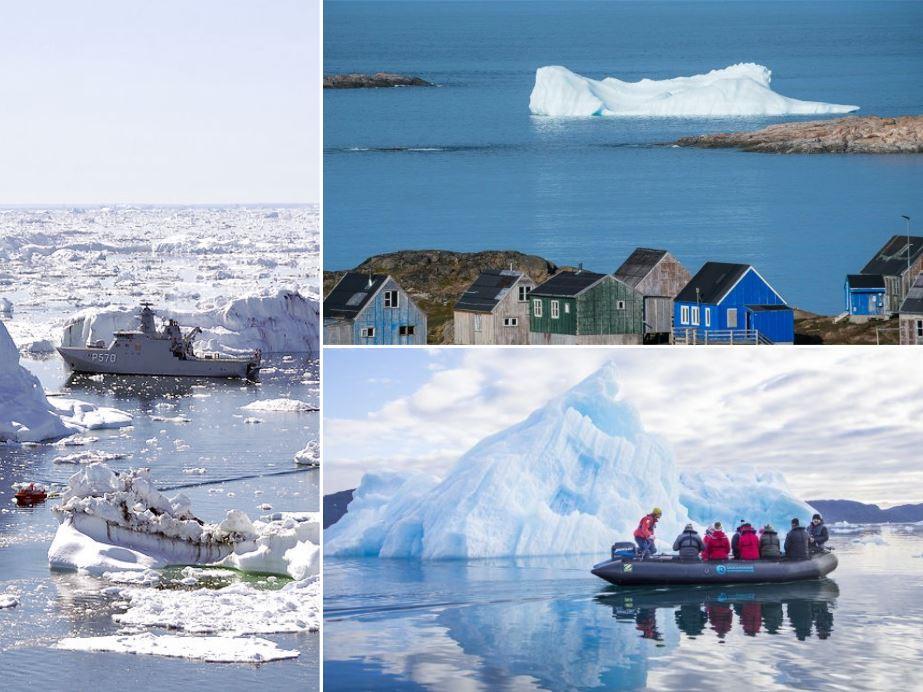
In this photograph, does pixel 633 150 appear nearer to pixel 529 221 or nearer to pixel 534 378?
pixel 529 221

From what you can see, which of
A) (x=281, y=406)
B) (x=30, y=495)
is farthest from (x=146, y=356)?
(x=30, y=495)

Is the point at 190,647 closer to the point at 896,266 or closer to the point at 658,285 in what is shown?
the point at 658,285

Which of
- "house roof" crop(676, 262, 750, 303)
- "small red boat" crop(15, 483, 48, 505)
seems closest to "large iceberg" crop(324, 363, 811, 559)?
"house roof" crop(676, 262, 750, 303)

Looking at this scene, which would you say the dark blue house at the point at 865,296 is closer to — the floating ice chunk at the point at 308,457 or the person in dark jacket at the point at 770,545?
the person in dark jacket at the point at 770,545

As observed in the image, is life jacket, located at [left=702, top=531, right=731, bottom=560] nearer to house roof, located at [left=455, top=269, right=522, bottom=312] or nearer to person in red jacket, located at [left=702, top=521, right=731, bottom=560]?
person in red jacket, located at [left=702, top=521, right=731, bottom=560]

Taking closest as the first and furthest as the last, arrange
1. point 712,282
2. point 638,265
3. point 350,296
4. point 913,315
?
point 913,315 → point 350,296 → point 712,282 → point 638,265

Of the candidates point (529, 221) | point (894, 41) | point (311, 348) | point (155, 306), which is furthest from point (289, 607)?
point (155, 306)
